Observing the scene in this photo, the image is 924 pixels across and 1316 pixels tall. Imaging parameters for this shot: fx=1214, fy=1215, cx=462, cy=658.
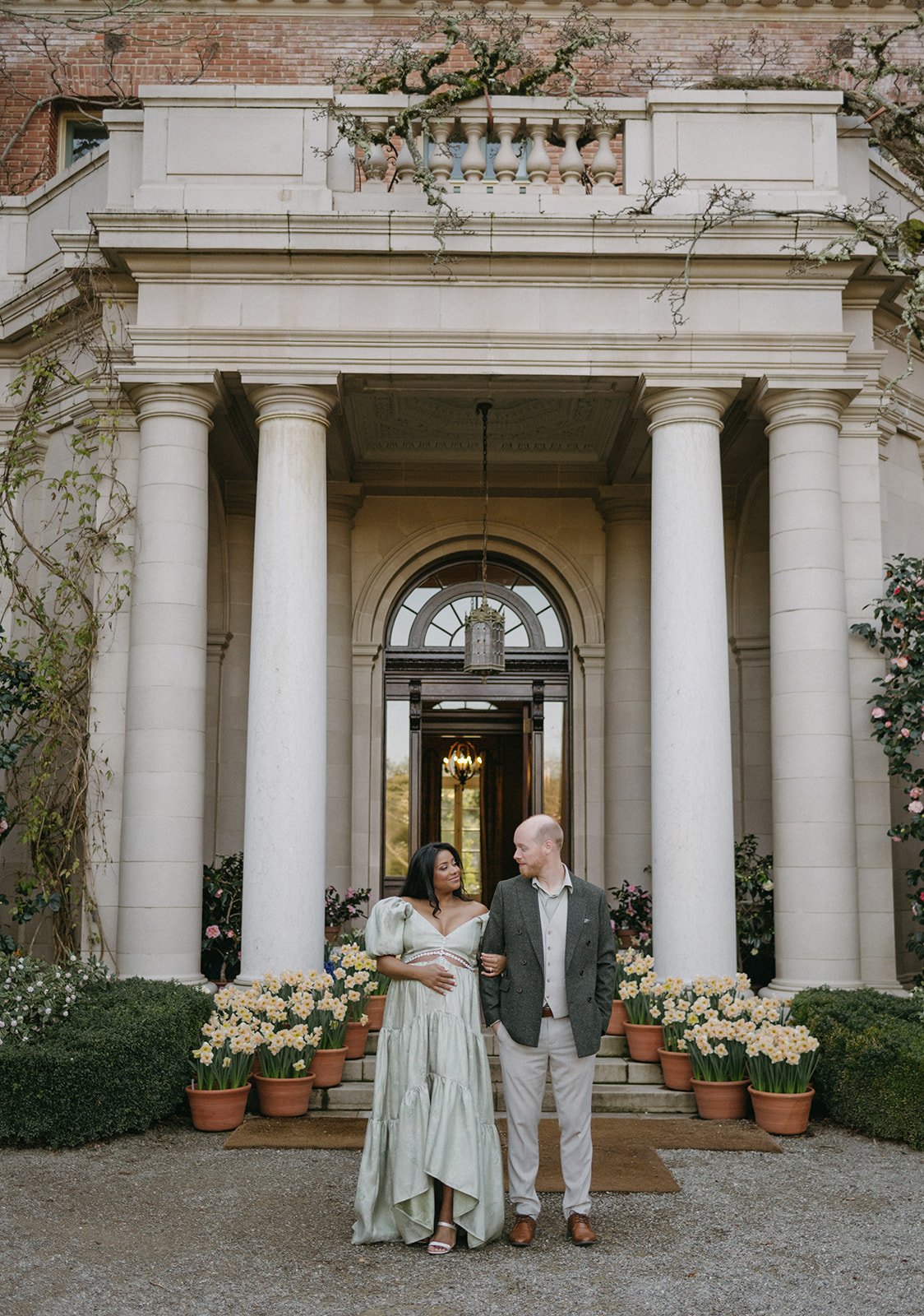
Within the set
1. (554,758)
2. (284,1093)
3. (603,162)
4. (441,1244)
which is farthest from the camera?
(554,758)

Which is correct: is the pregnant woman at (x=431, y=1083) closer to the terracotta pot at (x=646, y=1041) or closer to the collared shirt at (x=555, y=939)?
the collared shirt at (x=555, y=939)

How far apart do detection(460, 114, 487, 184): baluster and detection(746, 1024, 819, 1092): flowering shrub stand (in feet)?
22.0

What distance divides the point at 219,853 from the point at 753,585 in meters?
6.15

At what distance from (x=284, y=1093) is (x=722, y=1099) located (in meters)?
2.88

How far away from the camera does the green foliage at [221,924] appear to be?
10.4m

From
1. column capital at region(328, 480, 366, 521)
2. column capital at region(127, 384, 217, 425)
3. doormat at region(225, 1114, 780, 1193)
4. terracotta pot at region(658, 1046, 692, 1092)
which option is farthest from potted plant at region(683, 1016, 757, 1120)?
column capital at region(328, 480, 366, 521)

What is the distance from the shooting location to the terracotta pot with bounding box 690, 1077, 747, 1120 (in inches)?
315

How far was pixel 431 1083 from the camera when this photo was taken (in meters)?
5.36

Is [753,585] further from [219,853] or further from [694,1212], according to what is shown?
[694,1212]

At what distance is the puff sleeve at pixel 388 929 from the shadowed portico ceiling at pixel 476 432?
17.5 feet

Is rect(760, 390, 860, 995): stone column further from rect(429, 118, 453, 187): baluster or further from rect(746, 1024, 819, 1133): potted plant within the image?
rect(429, 118, 453, 187): baluster

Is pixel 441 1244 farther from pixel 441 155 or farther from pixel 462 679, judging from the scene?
pixel 462 679

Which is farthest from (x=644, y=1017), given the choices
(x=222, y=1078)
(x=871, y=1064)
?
(x=222, y=1078)

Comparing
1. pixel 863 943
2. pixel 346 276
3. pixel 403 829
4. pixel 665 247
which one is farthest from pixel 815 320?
pixel 403 829
